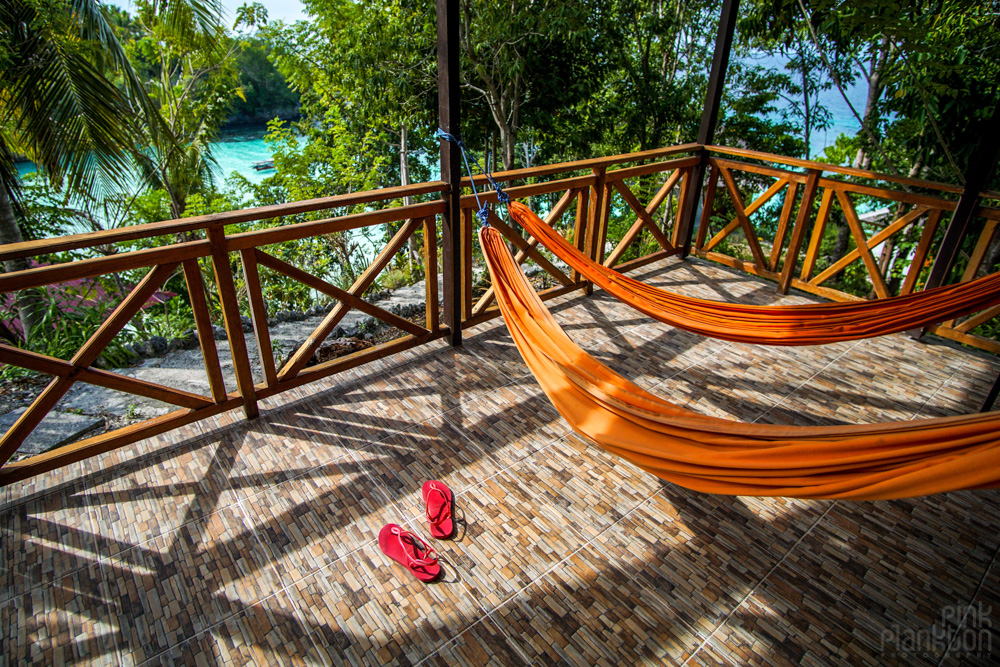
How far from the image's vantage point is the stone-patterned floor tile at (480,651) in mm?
1452

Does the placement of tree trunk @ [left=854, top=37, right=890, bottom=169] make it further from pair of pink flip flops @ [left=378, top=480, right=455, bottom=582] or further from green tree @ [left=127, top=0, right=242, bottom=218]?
green tree @ [left=127, top=0, right=242, bottom=218]

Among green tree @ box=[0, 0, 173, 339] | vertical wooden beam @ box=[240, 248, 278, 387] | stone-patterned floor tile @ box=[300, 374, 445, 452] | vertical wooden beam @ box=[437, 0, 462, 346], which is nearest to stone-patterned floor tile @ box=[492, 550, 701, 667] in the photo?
stone-patterned floor tile @ box=[300, 374, 445, 452]

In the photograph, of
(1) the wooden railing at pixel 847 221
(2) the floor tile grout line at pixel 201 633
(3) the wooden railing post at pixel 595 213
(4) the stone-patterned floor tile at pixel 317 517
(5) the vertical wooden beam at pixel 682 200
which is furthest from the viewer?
(5) the vertical wooden beam at pixel 682 200

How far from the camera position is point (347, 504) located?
1.93 m

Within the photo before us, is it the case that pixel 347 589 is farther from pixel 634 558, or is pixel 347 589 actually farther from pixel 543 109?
pixel 543 109

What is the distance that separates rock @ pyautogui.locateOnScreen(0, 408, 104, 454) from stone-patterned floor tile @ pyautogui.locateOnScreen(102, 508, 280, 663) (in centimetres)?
103

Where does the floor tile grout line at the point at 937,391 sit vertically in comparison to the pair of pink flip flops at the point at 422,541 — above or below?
below

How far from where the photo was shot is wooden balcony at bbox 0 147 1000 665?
151cm

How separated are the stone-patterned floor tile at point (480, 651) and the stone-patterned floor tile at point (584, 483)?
1.52 feet

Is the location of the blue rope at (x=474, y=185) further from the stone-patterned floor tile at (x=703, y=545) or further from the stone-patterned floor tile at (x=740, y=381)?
the stone-patterned floor tile at (x=703, y=545)

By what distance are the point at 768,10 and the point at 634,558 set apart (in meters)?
6.01

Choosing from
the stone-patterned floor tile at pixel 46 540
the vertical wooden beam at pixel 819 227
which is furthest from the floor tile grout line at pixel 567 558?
the vertical wooden beam at pixel 819 227

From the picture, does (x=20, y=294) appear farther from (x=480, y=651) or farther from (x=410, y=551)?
(x=480, y=651)

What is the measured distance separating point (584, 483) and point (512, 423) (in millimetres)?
437
